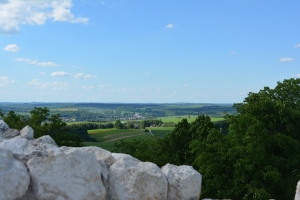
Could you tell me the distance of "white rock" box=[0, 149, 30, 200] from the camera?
4.98 metres

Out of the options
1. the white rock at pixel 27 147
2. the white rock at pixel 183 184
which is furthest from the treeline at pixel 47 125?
the white rock at pixel 183 184

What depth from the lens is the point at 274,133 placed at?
24.0m

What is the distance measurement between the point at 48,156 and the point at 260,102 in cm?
2161

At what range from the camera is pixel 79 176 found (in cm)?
536

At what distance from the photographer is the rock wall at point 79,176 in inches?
203

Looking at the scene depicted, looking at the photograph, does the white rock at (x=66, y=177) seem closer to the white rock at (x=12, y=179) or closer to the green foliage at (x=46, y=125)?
the white rock at (x=12, y=179)

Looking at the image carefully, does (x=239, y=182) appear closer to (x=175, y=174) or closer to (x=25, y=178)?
(x=175, y=174)

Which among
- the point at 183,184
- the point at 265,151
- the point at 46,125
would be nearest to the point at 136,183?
the point at 183,184

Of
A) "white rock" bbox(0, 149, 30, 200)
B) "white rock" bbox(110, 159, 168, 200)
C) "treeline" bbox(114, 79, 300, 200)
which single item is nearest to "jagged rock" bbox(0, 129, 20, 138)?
"white rock" bbox(0, 149, 30, 200)

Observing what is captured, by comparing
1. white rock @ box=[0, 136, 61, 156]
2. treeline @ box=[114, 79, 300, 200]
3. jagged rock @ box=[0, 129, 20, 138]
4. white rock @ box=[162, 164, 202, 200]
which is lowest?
treeline @ box=[114, 79, 300, 200]

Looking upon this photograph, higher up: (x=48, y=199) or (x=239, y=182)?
(x=48, y=199)

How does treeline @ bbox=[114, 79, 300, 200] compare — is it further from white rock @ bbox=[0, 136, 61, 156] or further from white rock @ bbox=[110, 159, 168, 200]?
white rock @ bbox=[0, 136, 61, 156]

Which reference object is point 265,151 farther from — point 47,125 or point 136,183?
point 47,125

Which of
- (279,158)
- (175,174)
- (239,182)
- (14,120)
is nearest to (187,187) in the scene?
(175,174)
